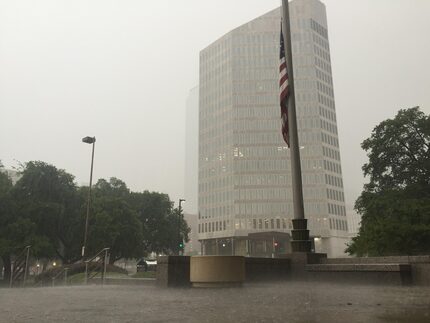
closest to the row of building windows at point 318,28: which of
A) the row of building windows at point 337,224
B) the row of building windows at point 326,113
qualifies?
the row of building windows at point 326,113

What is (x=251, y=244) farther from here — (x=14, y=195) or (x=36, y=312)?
(x=36, y=312)

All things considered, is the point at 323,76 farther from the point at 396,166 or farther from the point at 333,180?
the point at 396,166

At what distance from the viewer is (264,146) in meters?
106

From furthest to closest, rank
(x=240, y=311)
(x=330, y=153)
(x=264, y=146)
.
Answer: (x=264, y=146)
(x=330, y=153)
(x=240, y=311)

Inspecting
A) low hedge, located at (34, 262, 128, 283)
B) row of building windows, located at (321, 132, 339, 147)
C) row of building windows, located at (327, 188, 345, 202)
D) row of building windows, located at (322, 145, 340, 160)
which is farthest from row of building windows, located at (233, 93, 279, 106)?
low hedge, located at (34, 262, 128, 283)

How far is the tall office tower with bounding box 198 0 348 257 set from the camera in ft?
331

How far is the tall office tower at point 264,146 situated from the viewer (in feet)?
331

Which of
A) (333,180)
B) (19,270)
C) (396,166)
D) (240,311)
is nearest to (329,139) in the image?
(333,180)

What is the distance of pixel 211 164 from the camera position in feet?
376

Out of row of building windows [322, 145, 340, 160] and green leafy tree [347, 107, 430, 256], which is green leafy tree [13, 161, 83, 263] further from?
row of building windows [322, 145, 340, 160]

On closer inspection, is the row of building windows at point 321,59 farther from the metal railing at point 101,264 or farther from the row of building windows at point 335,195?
the metal railing at point 101,264

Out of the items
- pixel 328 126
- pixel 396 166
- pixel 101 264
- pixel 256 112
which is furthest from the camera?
pixel 256 112

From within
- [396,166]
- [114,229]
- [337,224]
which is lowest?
[114,229]

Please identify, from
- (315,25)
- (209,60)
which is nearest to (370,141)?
(315,25)
